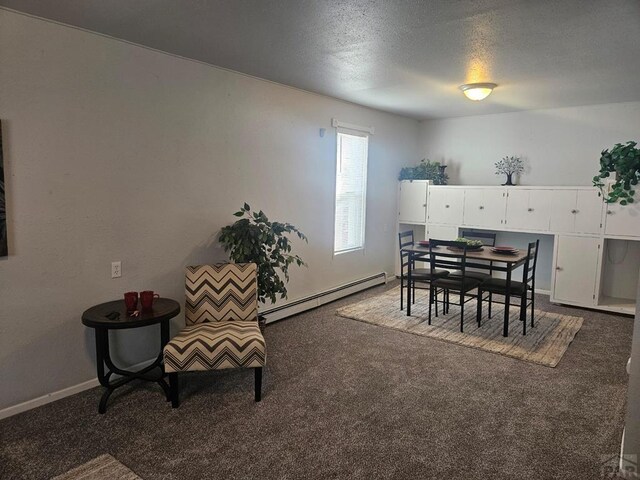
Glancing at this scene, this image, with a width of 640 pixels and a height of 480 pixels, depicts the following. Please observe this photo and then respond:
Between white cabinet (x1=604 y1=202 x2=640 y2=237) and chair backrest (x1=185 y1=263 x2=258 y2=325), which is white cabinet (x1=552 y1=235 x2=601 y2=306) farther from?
chair backrest (x1=185 y1=263 x2=258 y2=325)

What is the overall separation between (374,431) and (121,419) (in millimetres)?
1584

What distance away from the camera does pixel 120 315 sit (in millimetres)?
2783

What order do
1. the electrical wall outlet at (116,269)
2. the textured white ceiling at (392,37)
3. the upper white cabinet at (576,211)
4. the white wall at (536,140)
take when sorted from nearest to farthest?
the textured white ceiling at (392,37)
the electrical wall outlet at (116,269)
the upper white cabinet at (576,211)
the white wall at (536,140)

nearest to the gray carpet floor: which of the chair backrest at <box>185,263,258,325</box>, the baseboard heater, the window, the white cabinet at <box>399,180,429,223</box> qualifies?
the chair backrest at <box>185,263,258,325</box>

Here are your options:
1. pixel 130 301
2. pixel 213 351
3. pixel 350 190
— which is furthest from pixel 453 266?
pixel 130 301

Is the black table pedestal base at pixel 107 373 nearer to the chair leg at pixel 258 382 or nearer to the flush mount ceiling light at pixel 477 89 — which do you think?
the chair leg at pixel 258 382

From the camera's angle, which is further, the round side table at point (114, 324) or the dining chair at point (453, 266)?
the dining chair at point (453, 266)

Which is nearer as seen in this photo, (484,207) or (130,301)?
(130,301)

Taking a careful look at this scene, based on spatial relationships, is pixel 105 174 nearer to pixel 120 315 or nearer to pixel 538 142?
pixel 120 315

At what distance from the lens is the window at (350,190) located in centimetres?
543

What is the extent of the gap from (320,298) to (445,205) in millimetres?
2478

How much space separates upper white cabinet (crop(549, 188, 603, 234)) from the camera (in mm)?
5095

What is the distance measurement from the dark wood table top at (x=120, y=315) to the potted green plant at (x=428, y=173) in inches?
175

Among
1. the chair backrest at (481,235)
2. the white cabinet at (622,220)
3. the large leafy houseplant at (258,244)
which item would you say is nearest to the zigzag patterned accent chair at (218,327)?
the large leafy houseplant at (258,244)
